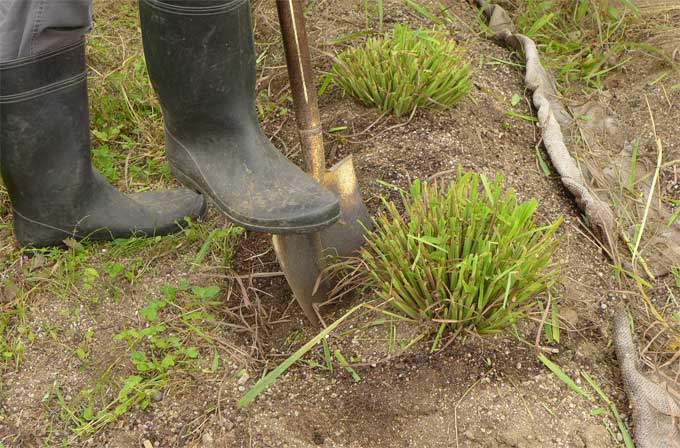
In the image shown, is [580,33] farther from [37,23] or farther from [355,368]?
[37,23]

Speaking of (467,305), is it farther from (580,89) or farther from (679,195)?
(580,89)

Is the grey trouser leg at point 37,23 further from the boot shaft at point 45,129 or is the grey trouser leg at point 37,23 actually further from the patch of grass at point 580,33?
the patch of grass at point 580,33

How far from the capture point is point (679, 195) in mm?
2436

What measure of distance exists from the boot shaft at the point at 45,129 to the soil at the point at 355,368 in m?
0.28

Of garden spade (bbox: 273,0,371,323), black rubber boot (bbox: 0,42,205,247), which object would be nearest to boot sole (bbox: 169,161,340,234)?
garden spade (bbox: 273,0,371,323)

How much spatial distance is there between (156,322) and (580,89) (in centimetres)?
186

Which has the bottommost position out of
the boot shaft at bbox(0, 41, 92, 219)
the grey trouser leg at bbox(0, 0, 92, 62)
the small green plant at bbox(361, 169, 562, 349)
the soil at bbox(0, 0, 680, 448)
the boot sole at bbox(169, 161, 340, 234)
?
the soil at bbox(0, 0, 680, 448)

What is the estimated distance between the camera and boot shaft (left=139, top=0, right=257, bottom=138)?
5.41 ft

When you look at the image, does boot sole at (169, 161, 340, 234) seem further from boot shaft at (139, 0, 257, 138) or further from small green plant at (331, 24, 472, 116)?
small green plant at (331, 24, 472, 116)

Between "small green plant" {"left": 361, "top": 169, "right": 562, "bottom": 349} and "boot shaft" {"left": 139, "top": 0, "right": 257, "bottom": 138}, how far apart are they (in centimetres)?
47

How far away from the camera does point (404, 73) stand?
2369 mm

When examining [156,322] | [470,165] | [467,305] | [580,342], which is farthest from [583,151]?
[156,322]

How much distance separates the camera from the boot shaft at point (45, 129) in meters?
1.85

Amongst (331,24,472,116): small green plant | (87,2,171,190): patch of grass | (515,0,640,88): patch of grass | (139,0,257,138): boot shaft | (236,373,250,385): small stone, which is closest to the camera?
(139,0,257,138): boot shaft
